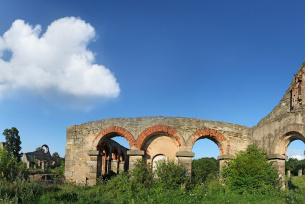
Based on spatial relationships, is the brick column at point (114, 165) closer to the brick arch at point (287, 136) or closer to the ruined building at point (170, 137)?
the ruined building at point (170, 137)

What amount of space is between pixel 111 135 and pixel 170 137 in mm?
2923

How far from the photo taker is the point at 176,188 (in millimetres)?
11273

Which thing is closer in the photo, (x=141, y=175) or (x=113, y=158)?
(x=141, y=175)

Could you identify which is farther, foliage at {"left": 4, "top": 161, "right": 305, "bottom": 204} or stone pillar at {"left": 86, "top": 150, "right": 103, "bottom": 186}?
stone pillar at {"left": 86, "top": 150, "right": 103, "bottom": 186}

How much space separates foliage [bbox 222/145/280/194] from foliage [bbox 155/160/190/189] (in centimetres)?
191

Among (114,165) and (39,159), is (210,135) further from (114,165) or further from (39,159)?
(39,159)

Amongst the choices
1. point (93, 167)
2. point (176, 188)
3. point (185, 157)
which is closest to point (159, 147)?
point (185, 157)

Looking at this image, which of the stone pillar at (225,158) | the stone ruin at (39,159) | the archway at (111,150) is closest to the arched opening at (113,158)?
the archway at (111,150)

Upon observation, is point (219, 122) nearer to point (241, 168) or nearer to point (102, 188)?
point (241, 168)

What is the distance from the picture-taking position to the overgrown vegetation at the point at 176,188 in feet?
31.4

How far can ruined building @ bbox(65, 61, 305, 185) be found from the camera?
11891 mm

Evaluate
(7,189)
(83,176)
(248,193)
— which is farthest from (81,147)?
(248,193)

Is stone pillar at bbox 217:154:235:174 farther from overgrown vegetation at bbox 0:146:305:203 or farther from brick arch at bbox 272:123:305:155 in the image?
brick arch at bbox 272:123:305:155

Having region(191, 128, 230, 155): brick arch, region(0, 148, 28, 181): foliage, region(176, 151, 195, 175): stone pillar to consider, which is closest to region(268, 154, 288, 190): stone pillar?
region(191, 128, 230, 155): brick arch
